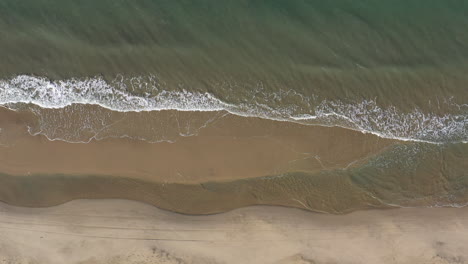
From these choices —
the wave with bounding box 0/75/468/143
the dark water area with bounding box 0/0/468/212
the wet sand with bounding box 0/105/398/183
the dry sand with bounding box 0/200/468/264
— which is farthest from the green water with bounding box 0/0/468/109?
the dry sand with bounding box 0/200/468/264

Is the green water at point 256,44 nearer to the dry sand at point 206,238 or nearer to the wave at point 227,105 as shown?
the wave at point 227,105

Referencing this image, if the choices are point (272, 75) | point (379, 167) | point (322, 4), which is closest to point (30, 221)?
point (272, 75)

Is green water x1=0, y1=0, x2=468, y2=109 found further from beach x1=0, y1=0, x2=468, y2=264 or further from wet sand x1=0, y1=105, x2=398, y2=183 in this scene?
wet sand x1=0, y1=105, x2=398, y2=183

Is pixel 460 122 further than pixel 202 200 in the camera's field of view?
Yes

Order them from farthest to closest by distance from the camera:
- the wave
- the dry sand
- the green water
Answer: the green water < the wave < the dry sand

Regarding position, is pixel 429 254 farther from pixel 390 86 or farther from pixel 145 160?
pixel 145 160

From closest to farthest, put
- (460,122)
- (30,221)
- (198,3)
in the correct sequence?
(30,221)
(460,122)
(198,3)

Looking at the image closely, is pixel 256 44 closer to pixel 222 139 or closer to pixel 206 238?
pixel 222 139
